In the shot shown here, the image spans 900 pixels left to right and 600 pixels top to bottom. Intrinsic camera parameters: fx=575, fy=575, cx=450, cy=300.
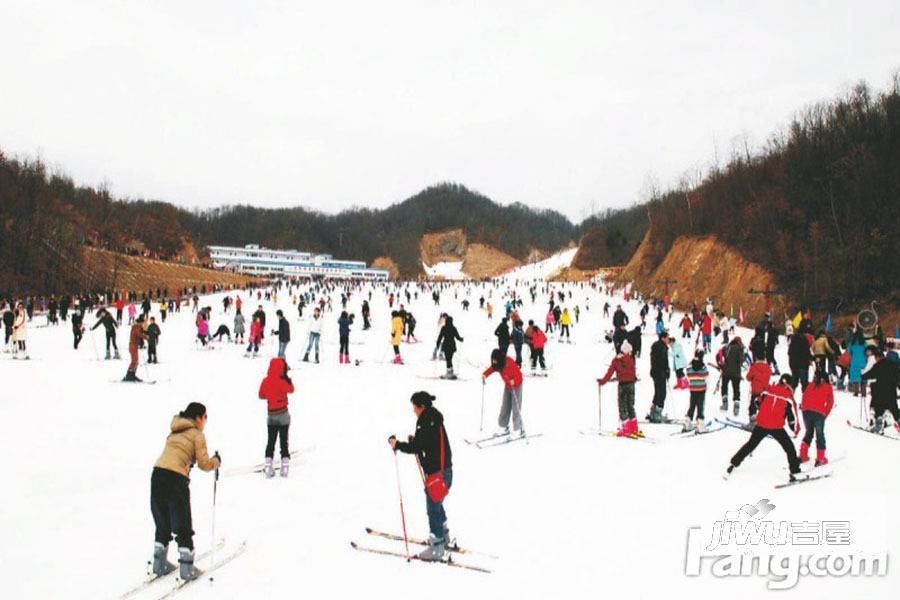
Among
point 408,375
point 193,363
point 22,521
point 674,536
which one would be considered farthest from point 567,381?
point 22,521

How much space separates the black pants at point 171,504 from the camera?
4.61 metres

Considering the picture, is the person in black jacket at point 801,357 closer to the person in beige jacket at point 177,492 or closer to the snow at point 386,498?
the snow at point 386,498

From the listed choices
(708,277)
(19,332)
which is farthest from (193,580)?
(708,277)

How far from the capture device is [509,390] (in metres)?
8.94

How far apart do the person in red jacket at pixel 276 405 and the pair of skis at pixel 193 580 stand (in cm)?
174

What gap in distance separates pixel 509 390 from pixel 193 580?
526 cm

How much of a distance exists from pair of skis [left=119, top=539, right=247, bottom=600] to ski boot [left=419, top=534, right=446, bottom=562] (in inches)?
65.9

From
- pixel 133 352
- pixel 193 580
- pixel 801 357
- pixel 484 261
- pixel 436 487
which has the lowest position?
pixel 193 580

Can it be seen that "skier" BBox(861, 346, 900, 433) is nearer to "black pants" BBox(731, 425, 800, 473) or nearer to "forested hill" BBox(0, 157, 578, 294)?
"black pants" BBox(731, 425, 800, 473)

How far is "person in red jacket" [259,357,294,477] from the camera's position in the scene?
7.09m

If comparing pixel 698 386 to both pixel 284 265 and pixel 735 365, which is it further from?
pixel 284 265

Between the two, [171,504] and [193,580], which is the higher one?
[171,504]

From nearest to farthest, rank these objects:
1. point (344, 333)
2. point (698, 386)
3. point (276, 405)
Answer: point (276, 405) → point (698, 386) → point (344, 333)

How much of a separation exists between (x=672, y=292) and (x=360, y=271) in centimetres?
9700
